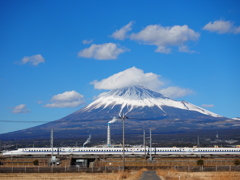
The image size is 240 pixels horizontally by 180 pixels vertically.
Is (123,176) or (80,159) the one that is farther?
(80,159)

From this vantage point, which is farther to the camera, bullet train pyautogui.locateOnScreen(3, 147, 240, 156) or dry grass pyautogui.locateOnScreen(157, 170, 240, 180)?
bullet train pyautogui.locateOnScreen(3, 147, 240, 156)

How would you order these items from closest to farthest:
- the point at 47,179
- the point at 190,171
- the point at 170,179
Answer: the point at 170,179 < the point at 47,179 < the point at 190,171

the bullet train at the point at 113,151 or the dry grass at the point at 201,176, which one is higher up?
the bullet train at the point at 113,151

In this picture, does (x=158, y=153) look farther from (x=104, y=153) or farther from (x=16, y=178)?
(x=16, y=178)

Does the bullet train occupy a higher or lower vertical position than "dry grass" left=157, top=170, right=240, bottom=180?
higher

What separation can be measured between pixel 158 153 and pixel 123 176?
223 ft

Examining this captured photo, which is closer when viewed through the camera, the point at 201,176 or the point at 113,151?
the point at 201,176

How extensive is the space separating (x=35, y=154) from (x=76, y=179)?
70682 mm

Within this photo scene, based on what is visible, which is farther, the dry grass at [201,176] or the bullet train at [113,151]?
the bullet train at [113,151]

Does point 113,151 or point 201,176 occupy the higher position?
point 113,151

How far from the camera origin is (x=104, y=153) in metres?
115

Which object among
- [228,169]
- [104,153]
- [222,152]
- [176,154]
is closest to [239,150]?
[222,152]

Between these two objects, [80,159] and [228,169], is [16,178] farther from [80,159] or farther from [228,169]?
[80,159]

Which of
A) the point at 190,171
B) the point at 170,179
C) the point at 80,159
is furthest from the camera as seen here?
the point at 80,159
